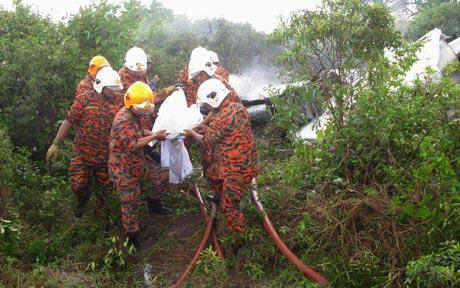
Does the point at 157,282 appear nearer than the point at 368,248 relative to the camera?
No

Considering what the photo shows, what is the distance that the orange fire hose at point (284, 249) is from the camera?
450 cm

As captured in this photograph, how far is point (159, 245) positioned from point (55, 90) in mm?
3346

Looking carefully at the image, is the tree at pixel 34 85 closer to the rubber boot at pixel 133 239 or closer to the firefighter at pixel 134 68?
the firefighter at pixel 134 68

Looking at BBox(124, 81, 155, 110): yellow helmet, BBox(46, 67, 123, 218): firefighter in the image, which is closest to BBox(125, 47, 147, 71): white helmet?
BBox(46, 67, 123, 218): firefighter

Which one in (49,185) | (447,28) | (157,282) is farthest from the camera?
(447,28)

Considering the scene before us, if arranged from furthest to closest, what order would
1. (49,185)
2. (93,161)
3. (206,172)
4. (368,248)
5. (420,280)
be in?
(49,185), (93,161), (206,172), (368,248), (420,280)

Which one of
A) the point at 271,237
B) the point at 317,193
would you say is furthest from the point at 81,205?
the point at 317,193

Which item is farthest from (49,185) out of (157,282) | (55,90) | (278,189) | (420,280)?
(420,280)

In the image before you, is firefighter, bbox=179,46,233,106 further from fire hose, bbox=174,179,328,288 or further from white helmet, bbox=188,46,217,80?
fire hose, bbox=174,179,328,288

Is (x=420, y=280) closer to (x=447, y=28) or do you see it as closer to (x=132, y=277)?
(x=132, y=277)

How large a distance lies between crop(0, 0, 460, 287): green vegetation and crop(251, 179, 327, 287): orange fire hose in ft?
0.25

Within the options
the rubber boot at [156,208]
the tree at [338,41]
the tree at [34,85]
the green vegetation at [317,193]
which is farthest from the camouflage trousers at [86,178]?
the tree at [338,41]

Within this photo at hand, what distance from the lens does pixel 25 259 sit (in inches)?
206

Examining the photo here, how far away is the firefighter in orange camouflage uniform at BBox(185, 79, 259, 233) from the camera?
5.04 metres
